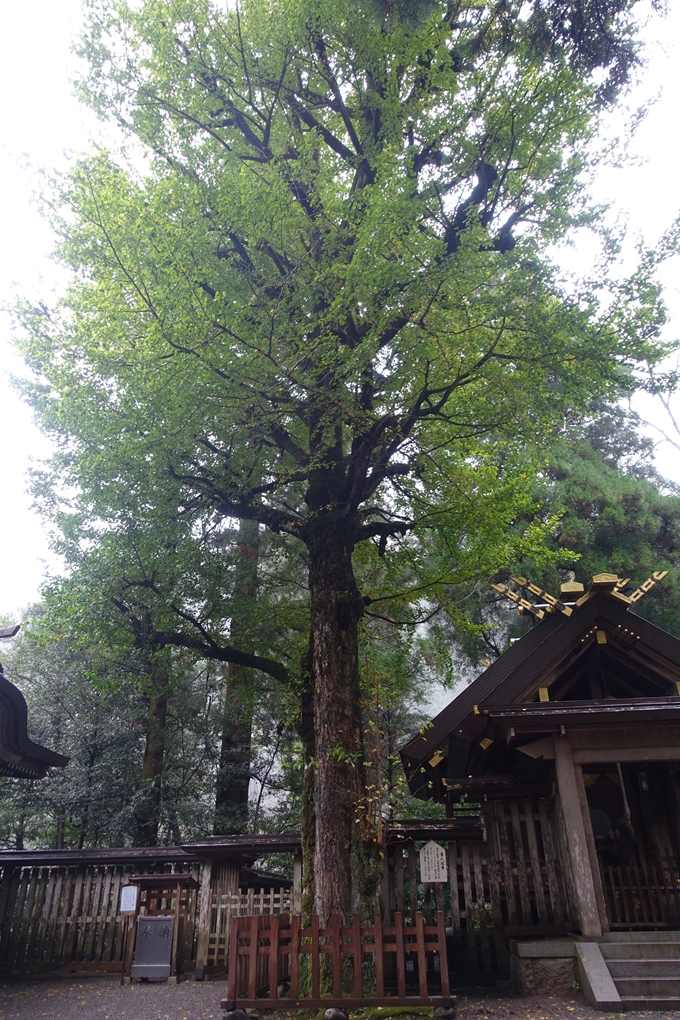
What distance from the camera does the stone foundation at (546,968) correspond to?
684 cm

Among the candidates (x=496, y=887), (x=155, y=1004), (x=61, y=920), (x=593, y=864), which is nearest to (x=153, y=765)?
(x=61, y=920)

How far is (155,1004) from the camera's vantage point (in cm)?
777

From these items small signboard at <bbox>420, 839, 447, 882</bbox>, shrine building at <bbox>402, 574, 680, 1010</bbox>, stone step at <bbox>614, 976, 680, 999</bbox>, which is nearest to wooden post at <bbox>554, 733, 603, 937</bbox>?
shrine building at <bbox>402, 574, 680, 1010</bbox>

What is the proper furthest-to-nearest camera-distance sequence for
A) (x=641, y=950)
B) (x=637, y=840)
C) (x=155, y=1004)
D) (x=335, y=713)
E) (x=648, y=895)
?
(x=637, y=840)
(x=648, y=895)
(x=155, y=1004)
(x=335, y=713)
(x=641, y=950)

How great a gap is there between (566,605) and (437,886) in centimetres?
402

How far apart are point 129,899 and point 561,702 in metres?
6.96

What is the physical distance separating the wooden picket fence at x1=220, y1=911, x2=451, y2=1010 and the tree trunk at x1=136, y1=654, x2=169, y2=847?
273 inches

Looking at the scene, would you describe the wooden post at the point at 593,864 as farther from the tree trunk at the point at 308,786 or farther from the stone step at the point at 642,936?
the tree trunk at the point at 308,786

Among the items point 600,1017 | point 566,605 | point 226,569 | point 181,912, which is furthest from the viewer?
point 226,569

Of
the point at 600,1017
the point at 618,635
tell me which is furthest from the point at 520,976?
the point at 618,635

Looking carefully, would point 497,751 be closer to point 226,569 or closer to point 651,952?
point 651,952

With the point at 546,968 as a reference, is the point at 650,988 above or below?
below

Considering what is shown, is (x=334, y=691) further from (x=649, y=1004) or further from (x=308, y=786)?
(x=649, y=1004)

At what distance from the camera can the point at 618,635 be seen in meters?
8.57
